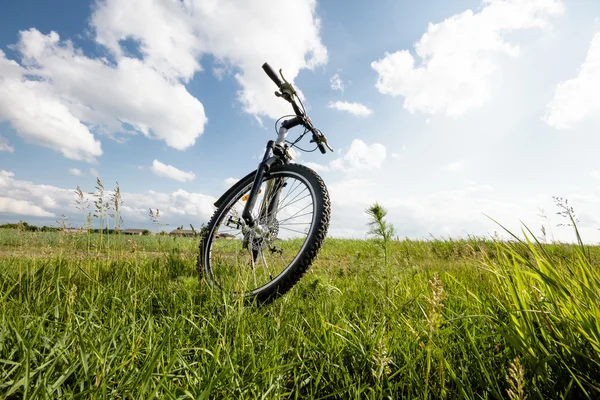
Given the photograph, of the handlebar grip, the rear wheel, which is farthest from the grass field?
the handlebar grip

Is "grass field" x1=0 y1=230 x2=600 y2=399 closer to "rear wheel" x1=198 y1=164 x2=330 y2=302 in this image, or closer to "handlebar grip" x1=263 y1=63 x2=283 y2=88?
"rear wheel" x1=198 y1=164 x2=330 y2=302

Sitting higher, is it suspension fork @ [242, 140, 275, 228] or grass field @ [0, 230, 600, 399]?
suspension fork @ [242, 140, 275, 228]

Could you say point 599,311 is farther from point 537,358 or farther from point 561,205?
point 561,205

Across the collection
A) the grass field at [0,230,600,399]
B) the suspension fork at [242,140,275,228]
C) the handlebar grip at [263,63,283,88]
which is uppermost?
the handlebar grip at [263,63,283,88]

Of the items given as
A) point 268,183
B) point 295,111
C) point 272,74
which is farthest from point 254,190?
point 272,74

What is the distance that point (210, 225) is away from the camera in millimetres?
3844

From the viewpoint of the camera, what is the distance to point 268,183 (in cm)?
363

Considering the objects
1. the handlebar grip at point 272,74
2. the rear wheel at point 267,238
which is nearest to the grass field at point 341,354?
the rear wheel at point 267,238

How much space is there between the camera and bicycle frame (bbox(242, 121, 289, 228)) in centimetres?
341

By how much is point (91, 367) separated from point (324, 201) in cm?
199

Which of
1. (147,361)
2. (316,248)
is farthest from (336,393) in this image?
(316,248)

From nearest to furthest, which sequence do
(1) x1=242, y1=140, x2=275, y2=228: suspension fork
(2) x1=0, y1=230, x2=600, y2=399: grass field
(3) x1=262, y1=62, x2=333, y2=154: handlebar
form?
1. (2) x1=0, y1=230, x2=600, y2=399: grass field
2. (1) x1=242, y1=140, x2=275, y2=228: suspension fork
3. (3) x1=262, y1=62, x2=333, y2=154: handlebar

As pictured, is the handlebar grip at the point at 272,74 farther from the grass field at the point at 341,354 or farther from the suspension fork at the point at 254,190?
the grass field at the point at 341,354

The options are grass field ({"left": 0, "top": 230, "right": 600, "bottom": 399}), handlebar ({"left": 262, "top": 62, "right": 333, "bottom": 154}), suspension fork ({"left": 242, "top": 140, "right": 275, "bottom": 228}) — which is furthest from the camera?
handlebar ({"left": 262, "top": 62, "right": 333, "bottom": 154})
